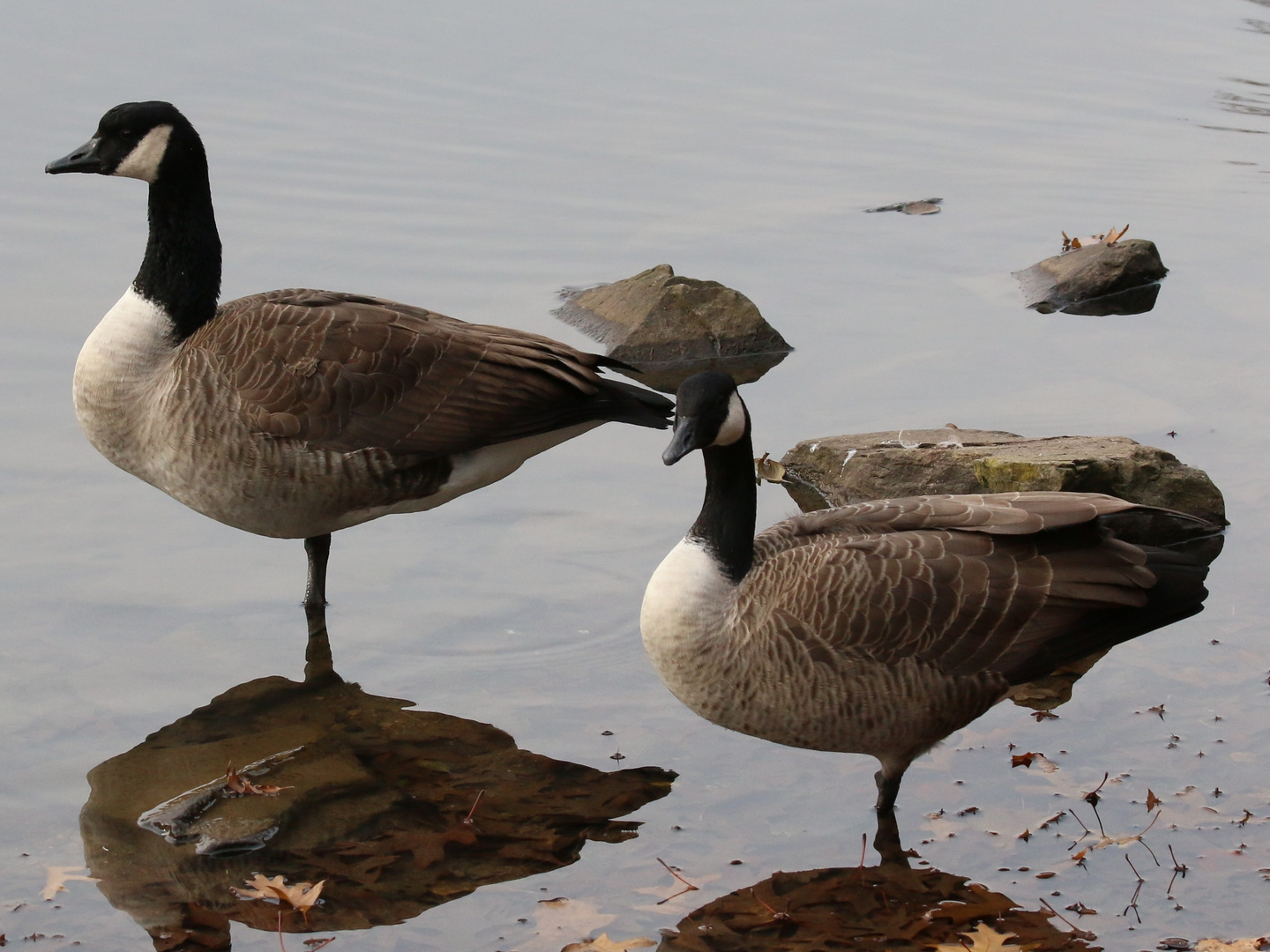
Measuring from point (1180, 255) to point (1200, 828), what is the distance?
7.66 meters

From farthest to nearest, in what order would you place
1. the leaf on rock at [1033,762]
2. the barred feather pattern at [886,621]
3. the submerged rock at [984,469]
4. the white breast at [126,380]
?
the submerged rock at [984,469] < the white breast at [126,380] < the leaf on rock at [1033,762] < the barred feather pattern at [886,621]

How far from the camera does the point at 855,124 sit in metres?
15.6

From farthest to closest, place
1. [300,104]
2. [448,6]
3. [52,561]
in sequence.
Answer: [448,6] < [300,104] < [52,561]

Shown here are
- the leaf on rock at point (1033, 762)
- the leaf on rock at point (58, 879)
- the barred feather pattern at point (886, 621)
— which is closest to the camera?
the leaf on rock at point (58, 879)

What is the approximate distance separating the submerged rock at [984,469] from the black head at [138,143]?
3688 millimetres

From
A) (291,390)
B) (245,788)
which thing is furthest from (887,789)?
(291,390)

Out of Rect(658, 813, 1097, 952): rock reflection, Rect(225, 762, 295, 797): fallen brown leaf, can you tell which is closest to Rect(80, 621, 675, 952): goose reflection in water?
Rect(225, 762, 295, 797): fallen brown leaf

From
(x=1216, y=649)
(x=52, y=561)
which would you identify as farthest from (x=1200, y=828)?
(x=52, y=561)

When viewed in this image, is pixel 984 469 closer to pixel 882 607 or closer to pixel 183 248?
A: pixel 882 607

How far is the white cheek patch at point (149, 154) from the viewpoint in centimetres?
764

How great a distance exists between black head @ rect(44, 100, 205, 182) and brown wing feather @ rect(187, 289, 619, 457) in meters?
0.82

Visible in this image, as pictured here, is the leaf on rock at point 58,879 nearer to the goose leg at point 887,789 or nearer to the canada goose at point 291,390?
the canada goose at point 291,390

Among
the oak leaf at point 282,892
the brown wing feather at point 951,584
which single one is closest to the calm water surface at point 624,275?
the oak leaf at point 282,892

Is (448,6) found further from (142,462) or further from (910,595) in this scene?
(910,595)
